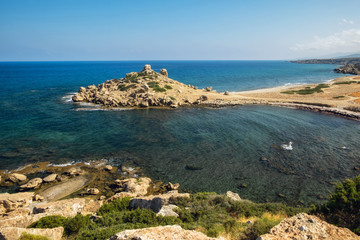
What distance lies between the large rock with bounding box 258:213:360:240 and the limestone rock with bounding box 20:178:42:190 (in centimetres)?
2353

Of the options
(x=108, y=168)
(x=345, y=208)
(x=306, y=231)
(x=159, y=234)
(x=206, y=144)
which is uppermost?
(x=159, y=234)

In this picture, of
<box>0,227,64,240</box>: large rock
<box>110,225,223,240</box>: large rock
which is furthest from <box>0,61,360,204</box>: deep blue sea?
<box>110,225,223,240</box>: large rock

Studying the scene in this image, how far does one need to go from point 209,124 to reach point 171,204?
29.0 metres

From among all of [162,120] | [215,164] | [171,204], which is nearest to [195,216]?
[171,204]

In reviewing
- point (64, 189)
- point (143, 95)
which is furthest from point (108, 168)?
point (143, 95)

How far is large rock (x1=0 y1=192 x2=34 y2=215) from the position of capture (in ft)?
59.0

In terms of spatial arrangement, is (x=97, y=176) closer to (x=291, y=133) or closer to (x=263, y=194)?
(x=263, y=194)

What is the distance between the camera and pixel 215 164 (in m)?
27.0

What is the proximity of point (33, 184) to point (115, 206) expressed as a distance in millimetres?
12588

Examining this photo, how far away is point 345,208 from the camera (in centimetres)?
1132

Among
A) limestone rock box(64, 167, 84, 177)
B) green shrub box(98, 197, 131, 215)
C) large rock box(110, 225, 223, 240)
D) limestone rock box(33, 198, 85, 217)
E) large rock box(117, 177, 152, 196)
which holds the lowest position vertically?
large rock box(117, 177, 152, 196)

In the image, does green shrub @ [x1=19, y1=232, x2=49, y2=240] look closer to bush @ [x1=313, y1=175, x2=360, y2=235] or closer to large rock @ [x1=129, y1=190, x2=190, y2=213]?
large rock @ [x1=129, y1=190, x2=190, y2=213]

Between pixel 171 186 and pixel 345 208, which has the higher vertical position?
pixel 345 208

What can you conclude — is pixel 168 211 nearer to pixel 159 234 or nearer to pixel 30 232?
pixel 159 234
